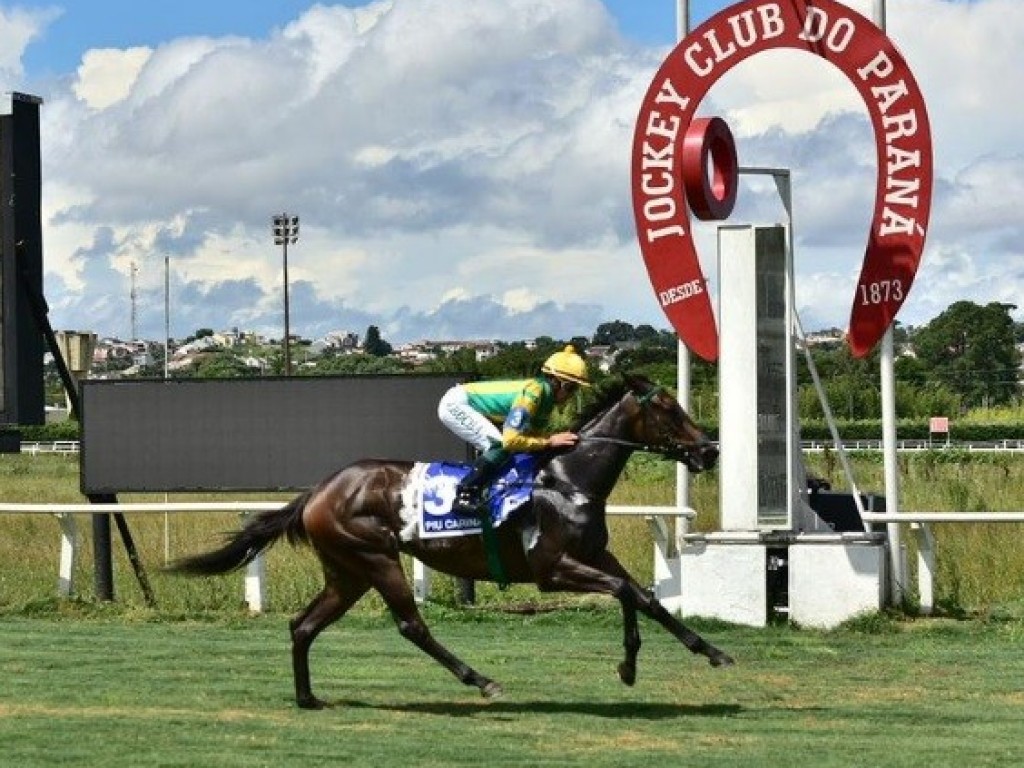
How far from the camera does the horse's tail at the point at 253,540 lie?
10562mm

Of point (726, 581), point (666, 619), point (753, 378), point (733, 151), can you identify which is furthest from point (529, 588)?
point (666, 619)

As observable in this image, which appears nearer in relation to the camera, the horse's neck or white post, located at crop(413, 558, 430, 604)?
the horse's neck

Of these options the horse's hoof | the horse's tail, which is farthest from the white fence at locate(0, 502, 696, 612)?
the horse's hoof

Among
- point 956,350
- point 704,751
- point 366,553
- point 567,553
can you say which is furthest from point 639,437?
point 956,350

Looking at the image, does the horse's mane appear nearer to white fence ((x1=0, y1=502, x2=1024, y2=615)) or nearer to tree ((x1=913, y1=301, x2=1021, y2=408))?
white fence ((x1=0, y1=502, x2=1024, y2=615))

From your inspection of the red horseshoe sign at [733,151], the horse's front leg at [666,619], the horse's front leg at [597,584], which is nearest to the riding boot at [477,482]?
the horse's front leg at [597,584]

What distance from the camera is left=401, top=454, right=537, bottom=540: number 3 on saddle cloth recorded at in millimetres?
10195

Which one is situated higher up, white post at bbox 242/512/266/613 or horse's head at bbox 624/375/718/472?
horse's head at bbox 624/375/718/472

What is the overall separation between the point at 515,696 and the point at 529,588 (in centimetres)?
592

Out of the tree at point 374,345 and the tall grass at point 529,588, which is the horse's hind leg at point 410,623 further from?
the tree at point 374,345

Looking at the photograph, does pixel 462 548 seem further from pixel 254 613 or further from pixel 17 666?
pixel 254 613

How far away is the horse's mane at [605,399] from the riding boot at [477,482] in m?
0.49

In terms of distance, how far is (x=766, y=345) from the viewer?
1453cm

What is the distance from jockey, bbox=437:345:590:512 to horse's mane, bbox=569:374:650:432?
0.15 meters
